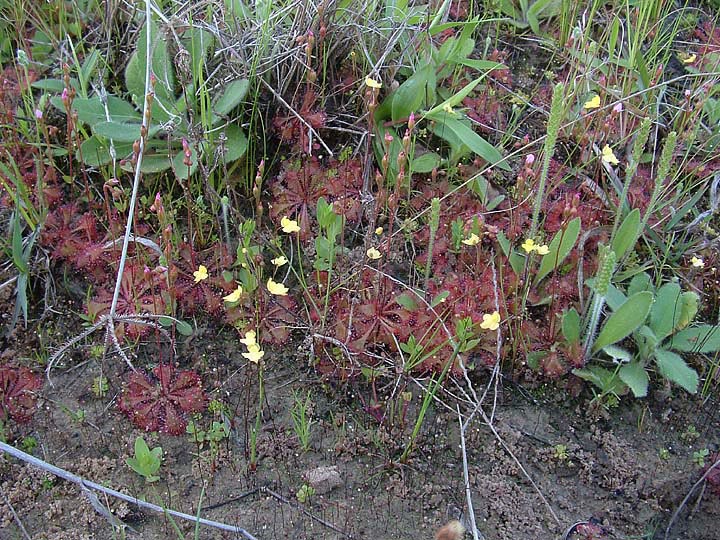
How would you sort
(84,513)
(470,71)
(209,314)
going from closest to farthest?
1. (84,513)
2. (209,314)
3. (470,71)

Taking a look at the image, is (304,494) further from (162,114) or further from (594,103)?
(594,103)

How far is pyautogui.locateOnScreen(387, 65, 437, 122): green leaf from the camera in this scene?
2746mm

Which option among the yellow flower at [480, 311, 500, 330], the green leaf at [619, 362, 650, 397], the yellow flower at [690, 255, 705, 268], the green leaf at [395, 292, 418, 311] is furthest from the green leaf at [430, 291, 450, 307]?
the yellow flower at [690, 255, 705, 268]

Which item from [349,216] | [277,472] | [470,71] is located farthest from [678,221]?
[277,472]

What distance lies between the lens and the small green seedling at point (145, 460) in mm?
2012

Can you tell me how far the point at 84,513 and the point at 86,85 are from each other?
1664 millimetres

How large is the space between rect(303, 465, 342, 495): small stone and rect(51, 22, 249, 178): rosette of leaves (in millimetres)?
1183

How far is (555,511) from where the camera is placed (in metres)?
2.13

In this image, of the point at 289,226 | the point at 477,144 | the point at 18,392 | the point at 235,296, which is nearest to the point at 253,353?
the point at 235,296

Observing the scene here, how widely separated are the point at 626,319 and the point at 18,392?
203cm

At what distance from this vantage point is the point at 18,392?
7.61 ft

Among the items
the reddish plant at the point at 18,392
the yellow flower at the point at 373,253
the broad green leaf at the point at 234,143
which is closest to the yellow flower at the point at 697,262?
the yellow flower at the point at 373,253

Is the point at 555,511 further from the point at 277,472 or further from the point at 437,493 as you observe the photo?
the point at 277,472

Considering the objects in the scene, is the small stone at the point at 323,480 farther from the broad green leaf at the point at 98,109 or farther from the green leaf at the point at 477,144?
the broad green leaf at the point at 98,109
